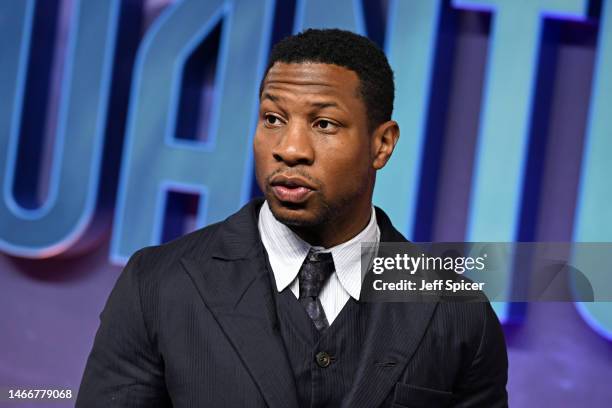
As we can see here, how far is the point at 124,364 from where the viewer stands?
4.43ft

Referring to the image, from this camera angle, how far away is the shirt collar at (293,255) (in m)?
1.42

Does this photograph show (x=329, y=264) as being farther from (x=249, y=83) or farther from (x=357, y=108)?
(x=249, y=83)

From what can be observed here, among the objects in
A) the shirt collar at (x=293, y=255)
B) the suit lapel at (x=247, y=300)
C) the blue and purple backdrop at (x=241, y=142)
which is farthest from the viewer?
the blue and purple backdrop at (x=241, y=142)

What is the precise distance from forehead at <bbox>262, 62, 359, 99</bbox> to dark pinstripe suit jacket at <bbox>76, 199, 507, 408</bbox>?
0.79ft

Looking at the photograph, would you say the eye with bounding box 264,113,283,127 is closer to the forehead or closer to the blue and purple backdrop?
the forehead

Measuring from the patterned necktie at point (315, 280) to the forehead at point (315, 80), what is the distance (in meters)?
0.25

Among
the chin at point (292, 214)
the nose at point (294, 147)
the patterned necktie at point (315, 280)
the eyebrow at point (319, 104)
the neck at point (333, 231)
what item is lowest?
the patterned necktie at point (315, 280)

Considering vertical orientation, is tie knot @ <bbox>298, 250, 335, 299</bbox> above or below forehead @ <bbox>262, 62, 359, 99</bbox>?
below

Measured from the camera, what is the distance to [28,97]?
280 centimetres

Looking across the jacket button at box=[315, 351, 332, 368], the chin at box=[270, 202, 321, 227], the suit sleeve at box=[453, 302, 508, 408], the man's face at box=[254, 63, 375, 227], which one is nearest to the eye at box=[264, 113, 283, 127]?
the man's face at box=[254, 63, 375, 227]

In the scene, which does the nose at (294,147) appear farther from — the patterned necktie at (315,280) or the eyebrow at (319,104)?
the patterned necktie at (315,280)

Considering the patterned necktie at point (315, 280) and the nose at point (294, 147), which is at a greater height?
the nose at point (294, 147)

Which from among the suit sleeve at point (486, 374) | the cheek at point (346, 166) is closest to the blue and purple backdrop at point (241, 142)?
the suit sleeve at point (486, 374)

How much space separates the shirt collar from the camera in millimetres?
1425
